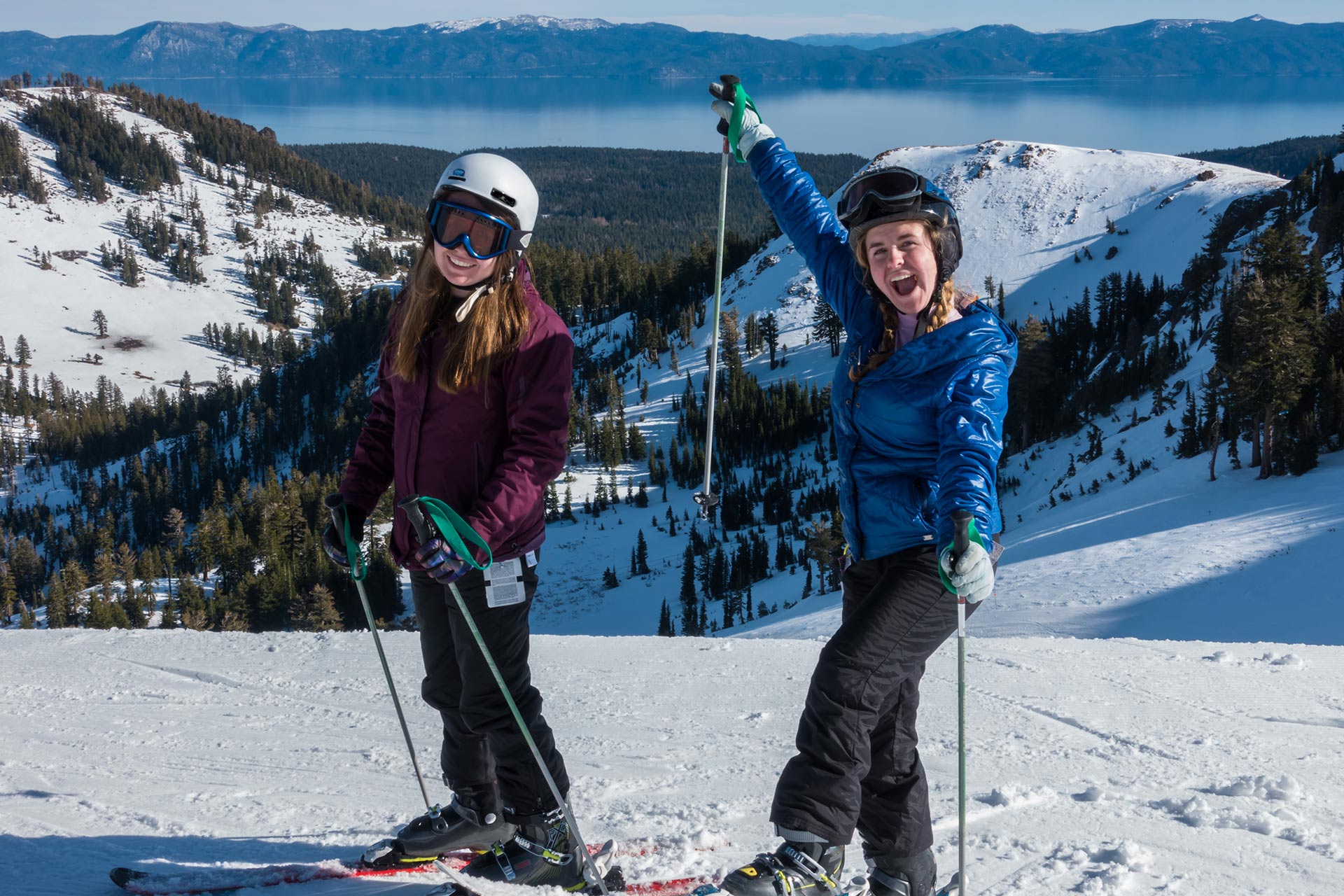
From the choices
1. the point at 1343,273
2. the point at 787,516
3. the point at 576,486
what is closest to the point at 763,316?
the point at 576,486

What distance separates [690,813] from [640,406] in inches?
3895

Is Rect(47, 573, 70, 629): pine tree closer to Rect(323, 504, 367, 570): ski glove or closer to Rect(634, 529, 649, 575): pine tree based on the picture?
Rect(634, 529, 649, 575): pine tree

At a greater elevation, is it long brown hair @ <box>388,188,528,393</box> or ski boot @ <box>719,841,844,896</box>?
long brown hair @ <box>388,188,528,393</box>

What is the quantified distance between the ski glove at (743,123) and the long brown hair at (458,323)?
1.18m

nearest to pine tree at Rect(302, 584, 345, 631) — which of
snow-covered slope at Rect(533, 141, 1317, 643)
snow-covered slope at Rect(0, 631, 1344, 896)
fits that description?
snow-covered slope at Rect(533, 141, 1317, 643)

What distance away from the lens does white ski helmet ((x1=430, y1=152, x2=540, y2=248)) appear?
11.4 ft

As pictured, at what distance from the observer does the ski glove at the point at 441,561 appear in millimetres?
3162

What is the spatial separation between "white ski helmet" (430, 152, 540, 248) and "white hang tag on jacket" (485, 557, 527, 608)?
1.27 metres

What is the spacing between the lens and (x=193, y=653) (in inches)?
316

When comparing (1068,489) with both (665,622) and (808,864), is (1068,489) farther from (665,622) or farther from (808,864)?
(808,864)

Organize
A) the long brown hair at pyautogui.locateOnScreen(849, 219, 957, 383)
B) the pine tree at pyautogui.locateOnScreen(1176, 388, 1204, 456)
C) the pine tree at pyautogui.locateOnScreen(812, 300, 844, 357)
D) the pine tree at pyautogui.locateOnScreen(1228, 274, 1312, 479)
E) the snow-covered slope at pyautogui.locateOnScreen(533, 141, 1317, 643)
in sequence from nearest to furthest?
the long brown hair at pyautogui.locateOnScreen(849, 219, 957, 383)
the snow-covered slope at pyautogui.locateOnScreen(533, 141, 1317, 643)
the pine tree at pyautogui.locateOnScreen(1228, 274, 1312, 479)
the pine tree at pyautogui.locateOnScreen(1176, 388, 1204, 456)
the pine tree at pyautogui.locateOnScreen(812, 300, 844, 357)

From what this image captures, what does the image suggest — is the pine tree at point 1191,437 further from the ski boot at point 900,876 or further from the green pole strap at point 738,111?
the ski boot at point 900,876

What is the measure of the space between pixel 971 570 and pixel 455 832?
2.53 meters

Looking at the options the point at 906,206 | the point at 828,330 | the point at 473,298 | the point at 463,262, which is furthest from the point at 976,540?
the point at 828,330
